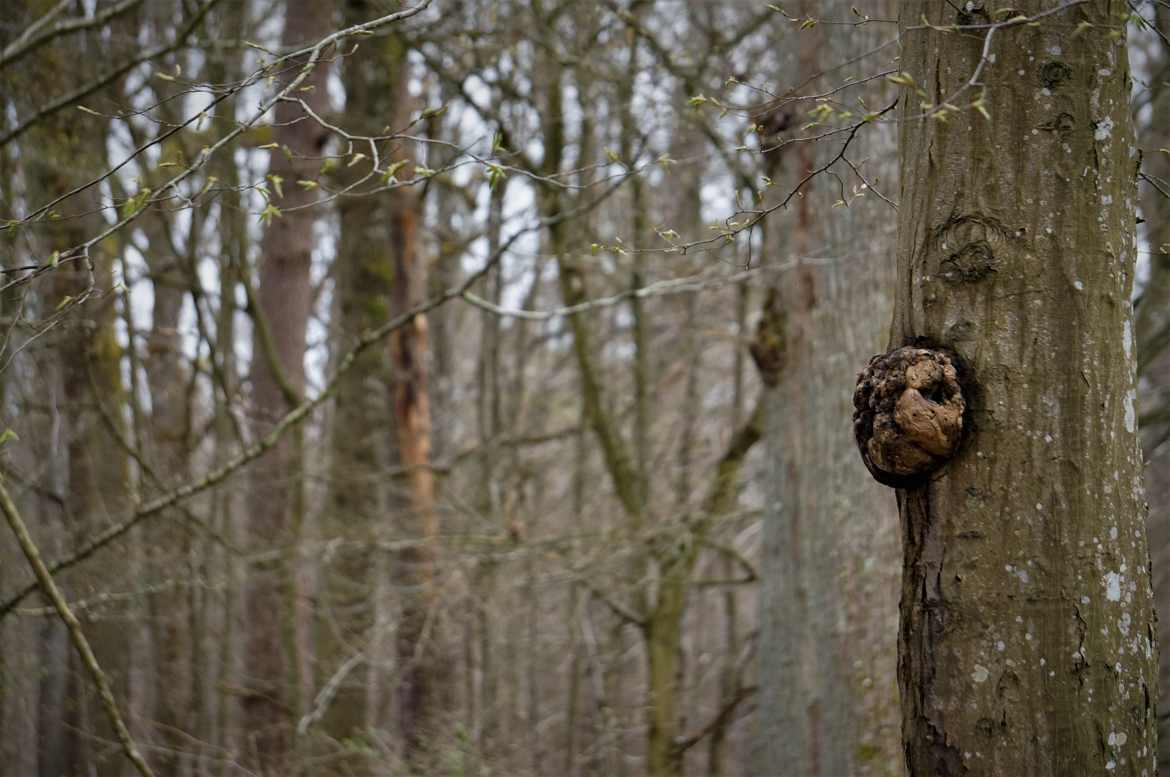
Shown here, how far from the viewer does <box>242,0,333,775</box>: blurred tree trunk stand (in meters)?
6.79

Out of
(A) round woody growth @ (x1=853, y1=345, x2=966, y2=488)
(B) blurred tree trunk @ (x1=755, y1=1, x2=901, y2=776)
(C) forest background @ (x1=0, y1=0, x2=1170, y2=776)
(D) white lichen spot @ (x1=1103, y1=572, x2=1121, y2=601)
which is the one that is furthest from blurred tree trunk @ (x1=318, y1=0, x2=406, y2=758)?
(D) white lichen spot @ (x1=1103, y1=572, x2=1121, y2=601)

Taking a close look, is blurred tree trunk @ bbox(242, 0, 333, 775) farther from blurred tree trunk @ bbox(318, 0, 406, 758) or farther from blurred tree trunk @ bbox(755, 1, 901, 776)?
blurred tree trunk @ bbox(755, 1, 901, 776)

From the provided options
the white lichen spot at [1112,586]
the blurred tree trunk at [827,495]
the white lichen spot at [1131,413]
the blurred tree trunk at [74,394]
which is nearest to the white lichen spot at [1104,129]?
the white lichen spot at [1131,413]

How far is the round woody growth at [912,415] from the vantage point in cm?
173

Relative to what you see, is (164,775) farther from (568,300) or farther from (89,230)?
(568,300)

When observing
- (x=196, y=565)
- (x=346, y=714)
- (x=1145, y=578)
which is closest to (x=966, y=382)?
(x=1145, y=578)

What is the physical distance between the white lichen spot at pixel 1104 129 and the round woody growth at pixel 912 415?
0.46m

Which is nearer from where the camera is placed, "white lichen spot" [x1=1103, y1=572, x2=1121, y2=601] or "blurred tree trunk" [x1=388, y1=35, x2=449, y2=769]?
"white lichen spot" [x1=1103, y1=572, x2=1121, y2=601]

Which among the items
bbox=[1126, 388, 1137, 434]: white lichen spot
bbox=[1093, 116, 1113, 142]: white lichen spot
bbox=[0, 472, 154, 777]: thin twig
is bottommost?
bbox=[0, 472, 154, 777]: thin twig

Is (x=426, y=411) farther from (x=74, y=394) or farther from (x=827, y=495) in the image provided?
(x=827, y=495)

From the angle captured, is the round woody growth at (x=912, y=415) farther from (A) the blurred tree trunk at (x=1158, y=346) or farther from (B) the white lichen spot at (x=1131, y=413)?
(A) the blurred tree trunk at (x=1158, y=346)

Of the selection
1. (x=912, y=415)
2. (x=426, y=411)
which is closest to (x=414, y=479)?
(x=426, y=411)

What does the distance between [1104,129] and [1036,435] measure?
557 mm

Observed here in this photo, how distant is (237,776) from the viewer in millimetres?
6676
